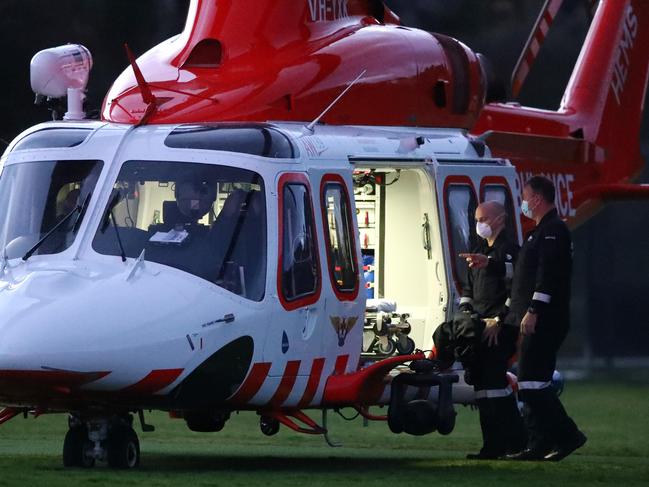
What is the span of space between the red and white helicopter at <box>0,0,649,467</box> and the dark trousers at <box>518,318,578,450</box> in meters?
0.50

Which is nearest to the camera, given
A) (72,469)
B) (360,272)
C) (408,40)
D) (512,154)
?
(72,469)

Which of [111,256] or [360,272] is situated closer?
[111,256]

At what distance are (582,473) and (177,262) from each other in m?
2.74

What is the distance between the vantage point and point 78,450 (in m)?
12.7

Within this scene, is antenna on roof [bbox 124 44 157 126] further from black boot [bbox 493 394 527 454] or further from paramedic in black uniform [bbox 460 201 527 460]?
black boot [bbox 493 394 527 454]

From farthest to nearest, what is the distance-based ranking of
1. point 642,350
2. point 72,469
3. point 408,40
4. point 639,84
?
point 642,350, point 639,84, point 408,40, point 72,469

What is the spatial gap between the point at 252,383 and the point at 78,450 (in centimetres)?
110

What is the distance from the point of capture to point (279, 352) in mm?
12844

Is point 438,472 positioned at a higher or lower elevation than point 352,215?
lower

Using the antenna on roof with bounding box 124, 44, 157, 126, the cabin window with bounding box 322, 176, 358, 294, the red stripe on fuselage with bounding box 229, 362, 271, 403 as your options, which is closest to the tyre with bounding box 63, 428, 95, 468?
the red stripe on fuselage with bounding box 229, 362, 271, 403

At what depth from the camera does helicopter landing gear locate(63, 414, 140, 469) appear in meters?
12.6

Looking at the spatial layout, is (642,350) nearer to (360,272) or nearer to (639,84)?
(639,84)

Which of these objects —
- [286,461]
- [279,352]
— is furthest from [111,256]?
[286,461]

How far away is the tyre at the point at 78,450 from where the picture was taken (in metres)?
12.7
